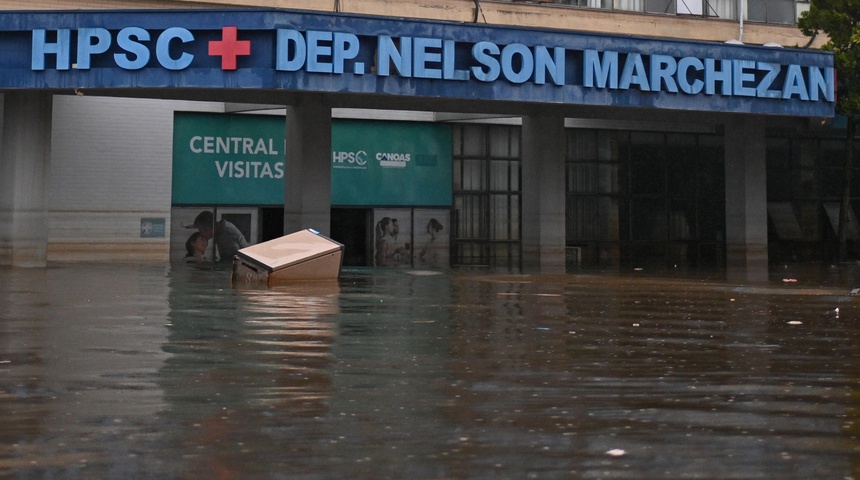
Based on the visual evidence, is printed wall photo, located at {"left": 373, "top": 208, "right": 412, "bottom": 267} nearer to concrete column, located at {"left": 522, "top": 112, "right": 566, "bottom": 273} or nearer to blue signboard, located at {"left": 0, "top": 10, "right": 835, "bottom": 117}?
concrete column, located at {"left": 522, "top": 112, "right": 566, "bottom": 273}

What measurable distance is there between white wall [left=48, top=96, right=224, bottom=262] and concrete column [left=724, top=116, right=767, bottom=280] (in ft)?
56.7

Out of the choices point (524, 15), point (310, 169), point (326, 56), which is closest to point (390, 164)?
point (524, 15)

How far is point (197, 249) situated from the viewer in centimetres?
3769

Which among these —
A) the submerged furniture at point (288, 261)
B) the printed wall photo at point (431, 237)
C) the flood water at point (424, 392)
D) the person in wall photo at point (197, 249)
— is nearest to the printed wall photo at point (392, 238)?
the printed wall photo at point (431, 237)

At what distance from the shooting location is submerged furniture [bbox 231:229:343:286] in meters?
22.6

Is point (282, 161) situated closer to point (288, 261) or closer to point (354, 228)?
point (354, 228)

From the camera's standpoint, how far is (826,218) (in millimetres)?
45594

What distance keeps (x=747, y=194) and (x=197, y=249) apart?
55.7ft

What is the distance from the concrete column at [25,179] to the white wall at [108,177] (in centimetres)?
548

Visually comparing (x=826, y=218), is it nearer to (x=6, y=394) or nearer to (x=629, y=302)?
(x=629, y=302)

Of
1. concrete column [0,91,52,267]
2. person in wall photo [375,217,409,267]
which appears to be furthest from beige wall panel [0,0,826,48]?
person in wall photo [375,217,409,267]

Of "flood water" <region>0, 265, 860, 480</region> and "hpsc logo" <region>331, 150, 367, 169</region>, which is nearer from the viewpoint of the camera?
"flood water" <region>0, 265, 860, 480</region>

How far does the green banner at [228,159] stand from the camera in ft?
124

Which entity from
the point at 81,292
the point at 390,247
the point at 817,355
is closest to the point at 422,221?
the point at 390,247
